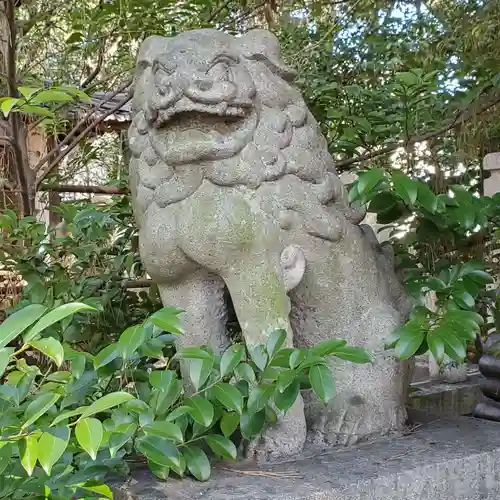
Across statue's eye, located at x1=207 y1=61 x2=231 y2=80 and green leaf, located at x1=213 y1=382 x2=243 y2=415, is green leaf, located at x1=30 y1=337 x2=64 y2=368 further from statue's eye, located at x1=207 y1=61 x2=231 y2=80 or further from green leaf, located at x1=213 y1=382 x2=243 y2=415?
statue's eye, located at x1=207 y1=61 x2=231 y2=80

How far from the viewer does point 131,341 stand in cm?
103

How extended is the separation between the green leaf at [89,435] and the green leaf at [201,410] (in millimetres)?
345

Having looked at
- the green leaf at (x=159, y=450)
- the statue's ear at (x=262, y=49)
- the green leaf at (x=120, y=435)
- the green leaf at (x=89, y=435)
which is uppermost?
the statue's ear at (x=262, y=49)

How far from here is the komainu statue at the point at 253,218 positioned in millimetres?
1278

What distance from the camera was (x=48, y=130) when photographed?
9.27 feet

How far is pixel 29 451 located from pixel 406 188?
0.88 meters

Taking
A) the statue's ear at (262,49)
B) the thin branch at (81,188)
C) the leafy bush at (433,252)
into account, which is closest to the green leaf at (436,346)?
the leafy bush at (433,252)

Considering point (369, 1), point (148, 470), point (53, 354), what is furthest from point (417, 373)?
point (53, 354)

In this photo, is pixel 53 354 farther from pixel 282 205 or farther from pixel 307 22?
pixel 307 22

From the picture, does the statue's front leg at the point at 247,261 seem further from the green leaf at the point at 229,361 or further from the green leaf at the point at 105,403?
the green leaf at the point at 105,403

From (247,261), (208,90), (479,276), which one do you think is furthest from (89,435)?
(479,276)

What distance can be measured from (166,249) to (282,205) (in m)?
0.24

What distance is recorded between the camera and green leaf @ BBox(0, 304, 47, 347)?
740 mm

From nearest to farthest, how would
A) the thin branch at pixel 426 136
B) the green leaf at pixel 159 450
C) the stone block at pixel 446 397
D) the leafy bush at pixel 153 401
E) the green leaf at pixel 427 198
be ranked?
the leafy bush at pixel 153 401 < the green leaf at pixel 159 450 < the green leaf at pixel 427 198 < the thin branch at pixel 426 136 < the stone block at pixel 446 397
